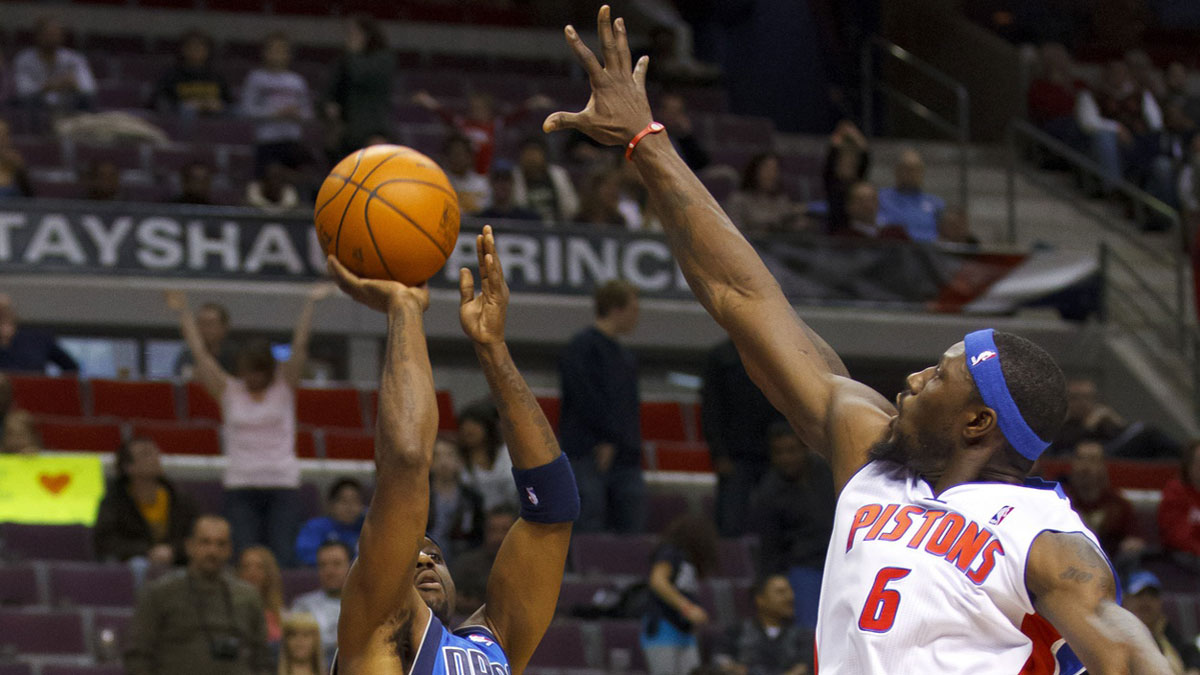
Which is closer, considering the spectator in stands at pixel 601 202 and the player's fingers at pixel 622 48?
the player's fingers at pixel 622 48

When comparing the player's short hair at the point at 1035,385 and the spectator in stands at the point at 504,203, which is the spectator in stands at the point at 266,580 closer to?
the spectator in stands at the point at 504,203

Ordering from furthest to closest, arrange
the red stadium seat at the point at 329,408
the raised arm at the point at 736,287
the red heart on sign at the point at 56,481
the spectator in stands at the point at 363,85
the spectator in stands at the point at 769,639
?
the spectator in stands at the point at 363,85
the red stadium seat at the point at 329,408
the red heart on sign at the point at 56,481
the spectator in stands at the point at 769,639
the raised arm at the point at 736,287

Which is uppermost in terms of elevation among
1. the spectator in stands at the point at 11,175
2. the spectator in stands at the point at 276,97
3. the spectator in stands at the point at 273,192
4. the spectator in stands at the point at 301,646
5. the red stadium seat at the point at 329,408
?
the spectator in stands at the point at 276,97

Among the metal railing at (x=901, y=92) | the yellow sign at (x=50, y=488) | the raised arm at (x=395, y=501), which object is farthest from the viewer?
the metal railing at (x=901, y=92)

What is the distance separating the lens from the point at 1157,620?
29.3 ft

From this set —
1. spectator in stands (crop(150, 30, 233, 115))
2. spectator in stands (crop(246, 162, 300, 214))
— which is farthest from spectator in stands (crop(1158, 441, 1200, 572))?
spectator in stands (crop(150, 30, 233, 115))

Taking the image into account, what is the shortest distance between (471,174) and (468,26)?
6.56 m

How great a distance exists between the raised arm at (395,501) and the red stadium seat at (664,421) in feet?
32.4

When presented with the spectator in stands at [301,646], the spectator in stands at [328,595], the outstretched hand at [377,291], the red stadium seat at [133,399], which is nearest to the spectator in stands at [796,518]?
the spectator in stands at [328,595]

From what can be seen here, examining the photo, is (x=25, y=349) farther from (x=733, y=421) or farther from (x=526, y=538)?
(x=526, y=538)

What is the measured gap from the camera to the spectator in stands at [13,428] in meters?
10.2

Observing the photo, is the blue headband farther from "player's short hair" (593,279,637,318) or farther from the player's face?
"player's short hair" (593,279,637,318)

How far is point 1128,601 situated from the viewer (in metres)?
9.07

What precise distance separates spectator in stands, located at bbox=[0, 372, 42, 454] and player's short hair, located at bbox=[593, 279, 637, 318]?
330 centimetres
